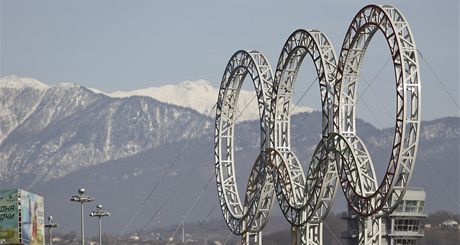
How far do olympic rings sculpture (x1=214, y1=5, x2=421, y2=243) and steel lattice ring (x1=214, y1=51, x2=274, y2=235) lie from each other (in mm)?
82

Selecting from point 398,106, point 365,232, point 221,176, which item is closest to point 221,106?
point 221,176

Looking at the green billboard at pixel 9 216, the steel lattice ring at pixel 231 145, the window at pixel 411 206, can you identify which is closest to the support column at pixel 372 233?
the steel lattice ring at pixel 231 145

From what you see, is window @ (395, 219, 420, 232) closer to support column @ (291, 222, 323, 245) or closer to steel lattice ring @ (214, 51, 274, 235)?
steel lattice ring @ (214, 51, 274, 235)

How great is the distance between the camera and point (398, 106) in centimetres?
10606

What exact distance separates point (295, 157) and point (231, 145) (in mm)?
16054

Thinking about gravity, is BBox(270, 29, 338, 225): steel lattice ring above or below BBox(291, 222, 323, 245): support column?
above

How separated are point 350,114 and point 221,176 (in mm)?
31873

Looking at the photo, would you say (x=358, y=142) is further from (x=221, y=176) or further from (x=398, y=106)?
(x=221, y=176)

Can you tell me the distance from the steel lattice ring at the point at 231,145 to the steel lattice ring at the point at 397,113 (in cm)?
1804

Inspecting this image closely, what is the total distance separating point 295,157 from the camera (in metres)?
132

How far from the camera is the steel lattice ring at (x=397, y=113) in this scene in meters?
106

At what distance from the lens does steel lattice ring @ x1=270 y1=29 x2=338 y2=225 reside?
12281 centimetres

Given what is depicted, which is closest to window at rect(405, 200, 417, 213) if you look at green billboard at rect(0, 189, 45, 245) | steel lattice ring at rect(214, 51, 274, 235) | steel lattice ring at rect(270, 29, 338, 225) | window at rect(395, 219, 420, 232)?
window at rect(395, 219, 420, 232)

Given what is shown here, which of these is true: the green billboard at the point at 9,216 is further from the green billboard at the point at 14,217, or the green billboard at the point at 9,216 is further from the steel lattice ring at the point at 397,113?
the steel lattice ring at the point at 397,113
